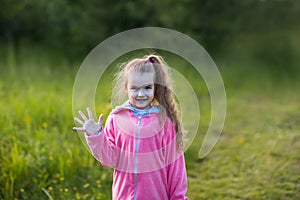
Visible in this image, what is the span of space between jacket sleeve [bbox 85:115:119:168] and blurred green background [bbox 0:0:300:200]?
4.23 ft

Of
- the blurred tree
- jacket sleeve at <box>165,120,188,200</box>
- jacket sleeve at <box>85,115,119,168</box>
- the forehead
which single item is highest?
the blurred tree

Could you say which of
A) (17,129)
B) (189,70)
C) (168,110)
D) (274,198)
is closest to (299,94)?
(189,70)

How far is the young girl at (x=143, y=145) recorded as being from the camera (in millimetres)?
2797

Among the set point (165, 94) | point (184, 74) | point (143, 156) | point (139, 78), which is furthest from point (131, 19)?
point (143, 156)

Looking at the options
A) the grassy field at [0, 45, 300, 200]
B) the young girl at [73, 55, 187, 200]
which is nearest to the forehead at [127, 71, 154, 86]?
the young girl at [73, 55, 187, 200]

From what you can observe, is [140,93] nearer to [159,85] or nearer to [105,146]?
[159,85]

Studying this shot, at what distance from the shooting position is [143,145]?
2.79 meters

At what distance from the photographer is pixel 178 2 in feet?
31.8

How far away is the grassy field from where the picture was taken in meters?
4.21

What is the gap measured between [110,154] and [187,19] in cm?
759

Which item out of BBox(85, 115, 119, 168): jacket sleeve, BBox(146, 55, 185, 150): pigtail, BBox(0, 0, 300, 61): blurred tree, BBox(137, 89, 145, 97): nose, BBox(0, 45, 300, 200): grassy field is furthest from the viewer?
BBox(0, 0, 300, 61): blurred tree

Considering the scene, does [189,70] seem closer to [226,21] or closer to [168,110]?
[226,21]

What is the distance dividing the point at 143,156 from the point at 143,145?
0.20 feet

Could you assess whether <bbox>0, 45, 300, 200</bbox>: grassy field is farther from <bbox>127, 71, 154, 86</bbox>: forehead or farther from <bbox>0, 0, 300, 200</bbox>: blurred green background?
<bbox>127, 71, 154, 86</bbox>: forehead
